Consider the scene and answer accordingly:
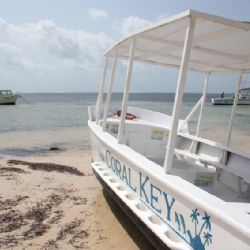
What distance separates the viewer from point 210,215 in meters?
2.95

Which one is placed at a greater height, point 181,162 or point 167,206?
point 167,206

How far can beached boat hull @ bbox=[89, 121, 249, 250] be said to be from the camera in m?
2.88

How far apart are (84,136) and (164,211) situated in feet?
55.2

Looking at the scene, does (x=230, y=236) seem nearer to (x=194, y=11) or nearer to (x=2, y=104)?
(x=194, y=11)

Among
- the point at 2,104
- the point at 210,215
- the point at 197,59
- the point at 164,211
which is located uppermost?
the point at 197,59

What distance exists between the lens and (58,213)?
620 cm

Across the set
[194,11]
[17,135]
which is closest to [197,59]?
[194,11]

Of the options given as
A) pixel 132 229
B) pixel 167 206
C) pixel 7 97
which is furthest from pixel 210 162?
pixel 7 97

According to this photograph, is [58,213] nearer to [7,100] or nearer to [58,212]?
[58,212]

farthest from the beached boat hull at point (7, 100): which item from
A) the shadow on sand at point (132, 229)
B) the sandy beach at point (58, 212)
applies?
the shadow on sand at point (132, 229)

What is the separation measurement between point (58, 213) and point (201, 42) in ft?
12.4

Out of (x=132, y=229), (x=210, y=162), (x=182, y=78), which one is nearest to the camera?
(x=182, y=78)

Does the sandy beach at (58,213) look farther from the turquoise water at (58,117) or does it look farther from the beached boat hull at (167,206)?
the turquoise water at (58,117)

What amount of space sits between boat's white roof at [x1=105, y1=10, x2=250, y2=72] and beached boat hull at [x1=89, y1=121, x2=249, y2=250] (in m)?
1.61
